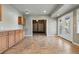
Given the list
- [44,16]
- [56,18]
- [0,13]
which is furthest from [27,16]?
[0,13]

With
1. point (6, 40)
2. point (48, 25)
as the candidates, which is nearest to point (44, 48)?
point (6, 40)

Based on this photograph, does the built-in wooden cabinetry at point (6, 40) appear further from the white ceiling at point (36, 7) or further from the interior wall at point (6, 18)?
the white ceiling at point (36, 7)

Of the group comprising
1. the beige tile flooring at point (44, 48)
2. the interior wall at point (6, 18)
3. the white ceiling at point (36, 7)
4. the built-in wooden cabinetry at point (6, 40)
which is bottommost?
the beige tile flooring at point (44, 48)

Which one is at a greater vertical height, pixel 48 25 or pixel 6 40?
pixel 48 25

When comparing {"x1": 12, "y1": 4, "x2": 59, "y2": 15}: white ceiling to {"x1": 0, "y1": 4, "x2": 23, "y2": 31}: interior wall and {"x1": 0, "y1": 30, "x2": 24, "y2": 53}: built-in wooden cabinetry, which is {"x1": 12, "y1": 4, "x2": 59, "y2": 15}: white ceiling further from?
{"x1": 0, "y1": 30, "x2": 24, "y2": 53}: built-in wooden cabinetry

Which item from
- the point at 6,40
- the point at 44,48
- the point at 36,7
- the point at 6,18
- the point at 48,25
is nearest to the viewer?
the point at 6,40

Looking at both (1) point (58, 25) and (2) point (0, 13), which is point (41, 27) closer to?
(1) point (58, 25)

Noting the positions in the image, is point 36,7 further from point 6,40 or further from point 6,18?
point 6,40

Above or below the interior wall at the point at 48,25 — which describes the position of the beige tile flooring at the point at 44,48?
below

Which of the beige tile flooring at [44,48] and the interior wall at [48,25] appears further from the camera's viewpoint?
the interior wall at [48,25]

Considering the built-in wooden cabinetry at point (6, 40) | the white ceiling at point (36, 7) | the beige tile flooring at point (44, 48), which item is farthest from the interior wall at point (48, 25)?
the built-in wooden cabinetry at point (6, 40)

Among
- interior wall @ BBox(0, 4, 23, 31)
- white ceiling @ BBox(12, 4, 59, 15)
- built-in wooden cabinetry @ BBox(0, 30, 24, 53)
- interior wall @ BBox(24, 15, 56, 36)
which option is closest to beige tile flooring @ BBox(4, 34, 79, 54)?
built-in wooden cabinetry @ BBox(0, 30, 24, 53)

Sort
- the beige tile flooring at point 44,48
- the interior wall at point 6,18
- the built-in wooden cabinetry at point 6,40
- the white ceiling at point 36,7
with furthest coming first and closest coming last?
1. the white ceiling at point 36,7
2. the interior wall at point 6,18
3. the beige tile flooring at point 44,48
4. the built-in wooden cabinetry at point 6,40
